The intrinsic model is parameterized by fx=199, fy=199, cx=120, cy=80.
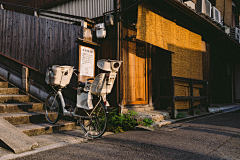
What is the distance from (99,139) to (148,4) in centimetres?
548

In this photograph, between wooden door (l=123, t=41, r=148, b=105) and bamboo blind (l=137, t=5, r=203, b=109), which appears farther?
wooden door (l=123, t=41, r=148, b=105)

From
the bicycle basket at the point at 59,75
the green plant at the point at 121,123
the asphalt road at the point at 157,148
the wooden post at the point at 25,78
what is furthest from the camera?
the wooden post at the point at 25,78

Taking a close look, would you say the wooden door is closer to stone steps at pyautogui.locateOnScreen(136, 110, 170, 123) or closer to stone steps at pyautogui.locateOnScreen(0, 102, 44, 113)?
stone steps at pyautogui.locateOnScreen(136, 110, 170, 123)

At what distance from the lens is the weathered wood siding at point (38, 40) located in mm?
7168

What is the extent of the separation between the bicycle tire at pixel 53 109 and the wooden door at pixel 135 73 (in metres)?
2.80

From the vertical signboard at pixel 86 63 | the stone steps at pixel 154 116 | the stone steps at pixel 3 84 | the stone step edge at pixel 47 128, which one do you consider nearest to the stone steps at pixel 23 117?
the stone step edge at pixel 47 128

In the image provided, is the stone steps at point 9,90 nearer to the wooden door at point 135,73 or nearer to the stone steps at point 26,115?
the stone steps at point 26,115

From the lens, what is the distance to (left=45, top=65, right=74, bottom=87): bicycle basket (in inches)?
220

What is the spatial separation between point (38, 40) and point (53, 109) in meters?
3.61

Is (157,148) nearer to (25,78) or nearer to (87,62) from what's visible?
(87,62)

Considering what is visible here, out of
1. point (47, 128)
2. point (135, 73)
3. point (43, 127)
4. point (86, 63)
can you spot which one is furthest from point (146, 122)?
point (43, 127)

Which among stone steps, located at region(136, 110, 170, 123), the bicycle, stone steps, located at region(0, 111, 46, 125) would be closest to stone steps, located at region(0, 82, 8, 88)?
stone steps, located at region(0, 111, 46, 125)

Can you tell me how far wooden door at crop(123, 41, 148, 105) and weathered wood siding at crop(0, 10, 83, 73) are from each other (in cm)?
208

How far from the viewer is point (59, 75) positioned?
18.5 ft
